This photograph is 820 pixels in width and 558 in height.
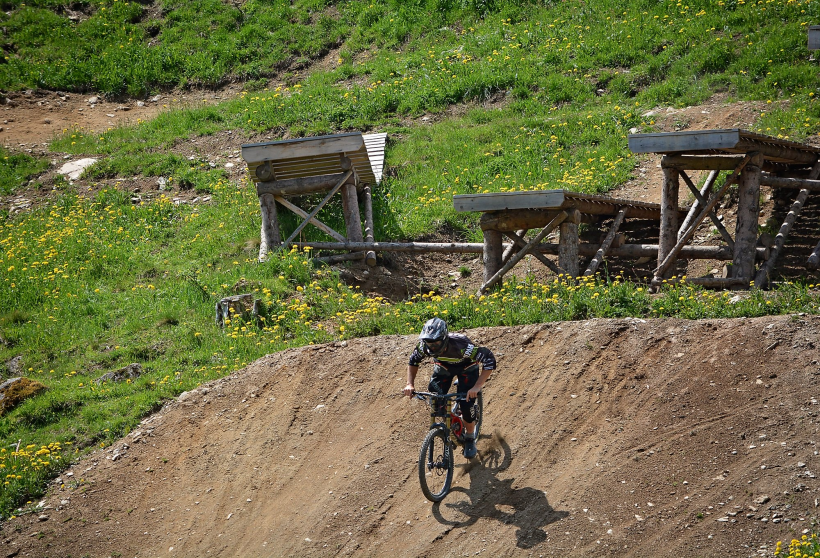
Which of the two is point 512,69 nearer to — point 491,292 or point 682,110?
point 682,110

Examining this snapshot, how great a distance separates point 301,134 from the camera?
64.5 feet

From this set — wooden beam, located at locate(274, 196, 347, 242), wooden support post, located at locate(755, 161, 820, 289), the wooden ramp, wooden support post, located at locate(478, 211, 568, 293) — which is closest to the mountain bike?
wooden support post, located at locate(478, 211, 568, 293)

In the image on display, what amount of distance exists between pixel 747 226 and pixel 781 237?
1251 millimetres

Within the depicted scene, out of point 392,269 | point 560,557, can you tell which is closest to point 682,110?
point 392,269

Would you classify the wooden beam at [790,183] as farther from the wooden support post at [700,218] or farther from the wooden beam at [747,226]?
the wooden support post at [700,218]

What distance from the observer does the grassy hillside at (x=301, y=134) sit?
10.9 metres

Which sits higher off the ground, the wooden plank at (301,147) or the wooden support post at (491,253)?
the wooden plank at (301,147)

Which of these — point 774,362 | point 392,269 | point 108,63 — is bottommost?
point 392,269

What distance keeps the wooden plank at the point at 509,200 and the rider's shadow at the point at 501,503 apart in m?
4.60

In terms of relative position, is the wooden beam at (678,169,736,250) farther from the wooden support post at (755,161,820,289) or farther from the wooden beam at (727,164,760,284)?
the wooden support post at (755,161,820,289)

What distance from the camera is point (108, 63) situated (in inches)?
934

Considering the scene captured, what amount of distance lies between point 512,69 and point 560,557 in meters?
16.4

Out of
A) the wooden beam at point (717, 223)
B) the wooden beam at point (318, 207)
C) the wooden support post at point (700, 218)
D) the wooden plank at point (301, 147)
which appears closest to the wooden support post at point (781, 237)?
the wooden beam at point (717, 223)

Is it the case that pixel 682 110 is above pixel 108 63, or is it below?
below
